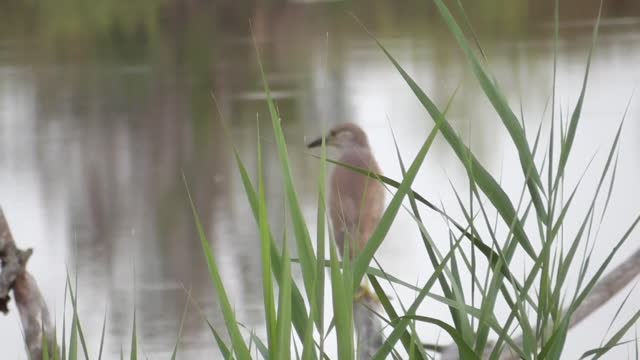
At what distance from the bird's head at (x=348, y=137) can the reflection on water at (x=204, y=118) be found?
11.1 inches

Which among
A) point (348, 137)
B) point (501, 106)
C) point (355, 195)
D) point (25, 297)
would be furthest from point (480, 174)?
point (348, 137)

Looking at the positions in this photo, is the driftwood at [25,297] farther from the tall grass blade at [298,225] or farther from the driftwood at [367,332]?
the driftwood at [367,332]

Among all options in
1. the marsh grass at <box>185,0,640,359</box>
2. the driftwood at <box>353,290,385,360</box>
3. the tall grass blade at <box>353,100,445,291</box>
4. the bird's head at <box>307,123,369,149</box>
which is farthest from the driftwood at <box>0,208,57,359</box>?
the bird's head at <box>307,123,369,149</box>

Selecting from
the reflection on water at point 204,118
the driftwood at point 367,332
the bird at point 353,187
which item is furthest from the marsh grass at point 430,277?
the bird at point 353,187

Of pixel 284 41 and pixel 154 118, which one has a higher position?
pixel 284 41

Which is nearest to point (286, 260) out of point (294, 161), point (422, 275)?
point (422, 275)

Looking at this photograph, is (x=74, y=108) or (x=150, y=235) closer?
(x=150, y=235)

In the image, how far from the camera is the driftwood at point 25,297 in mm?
1768

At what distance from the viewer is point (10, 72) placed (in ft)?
34.7

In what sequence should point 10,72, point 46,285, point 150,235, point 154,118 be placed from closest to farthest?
1. point 46,285
2. point 150,235
3. point 154,118
4. point 10,72

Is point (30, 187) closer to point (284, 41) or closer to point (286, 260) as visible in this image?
point (284, 41)

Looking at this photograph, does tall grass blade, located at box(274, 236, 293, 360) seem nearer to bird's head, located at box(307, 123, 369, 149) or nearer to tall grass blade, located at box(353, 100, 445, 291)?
tall grass blade, located at box(353, 100, 445, 291)

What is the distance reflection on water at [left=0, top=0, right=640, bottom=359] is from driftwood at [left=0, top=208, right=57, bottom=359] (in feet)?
2.72

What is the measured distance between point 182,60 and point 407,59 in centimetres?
248
